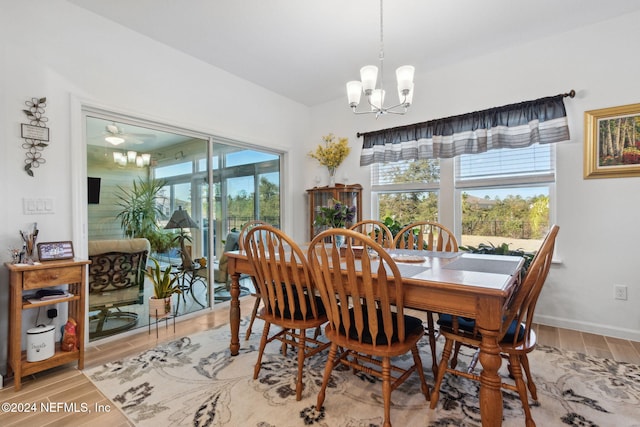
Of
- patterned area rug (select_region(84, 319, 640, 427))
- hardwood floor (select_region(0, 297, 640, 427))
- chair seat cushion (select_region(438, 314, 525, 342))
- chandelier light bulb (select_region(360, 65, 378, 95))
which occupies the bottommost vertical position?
hardwood floor (select_region(0, 297, 640, 427))

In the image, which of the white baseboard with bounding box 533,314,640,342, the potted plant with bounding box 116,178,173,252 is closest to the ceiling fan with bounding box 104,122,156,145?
the potted plant with bounding box 116,178,173,252

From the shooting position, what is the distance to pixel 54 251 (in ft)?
7.02

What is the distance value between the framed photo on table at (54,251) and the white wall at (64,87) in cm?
21

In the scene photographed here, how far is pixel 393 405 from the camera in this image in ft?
5.64

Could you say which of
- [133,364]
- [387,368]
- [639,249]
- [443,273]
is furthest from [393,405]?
[639,249]

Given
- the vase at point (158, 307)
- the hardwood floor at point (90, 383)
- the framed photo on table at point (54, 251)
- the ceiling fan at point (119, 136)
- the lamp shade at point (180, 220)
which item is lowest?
the hardwood floor at point (90, 383)

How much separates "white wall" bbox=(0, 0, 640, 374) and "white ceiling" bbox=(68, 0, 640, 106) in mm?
170

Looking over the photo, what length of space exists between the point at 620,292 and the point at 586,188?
0.91m

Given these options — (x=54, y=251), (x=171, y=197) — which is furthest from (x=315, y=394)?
(x=171, y=197)

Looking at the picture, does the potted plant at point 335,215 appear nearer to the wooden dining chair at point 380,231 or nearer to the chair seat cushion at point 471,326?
the wooden dining chair at point 380,231

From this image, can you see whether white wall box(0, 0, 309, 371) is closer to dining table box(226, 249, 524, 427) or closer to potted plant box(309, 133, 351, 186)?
potted plant box(309, 133, 351, 186)

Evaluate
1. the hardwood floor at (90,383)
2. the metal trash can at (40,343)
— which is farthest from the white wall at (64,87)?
the hardwood floor at (90,383)

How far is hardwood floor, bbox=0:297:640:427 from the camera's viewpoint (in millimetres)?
1650

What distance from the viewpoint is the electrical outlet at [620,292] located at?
264cm
